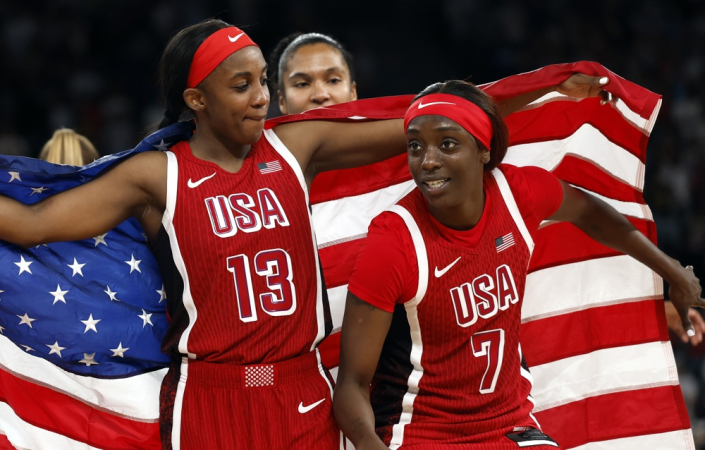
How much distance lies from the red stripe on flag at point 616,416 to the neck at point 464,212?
98 centimetres

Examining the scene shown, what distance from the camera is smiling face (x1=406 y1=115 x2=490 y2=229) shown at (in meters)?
2.42

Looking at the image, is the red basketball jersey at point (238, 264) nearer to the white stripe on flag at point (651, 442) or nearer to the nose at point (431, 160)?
the nose at point (431, 160)

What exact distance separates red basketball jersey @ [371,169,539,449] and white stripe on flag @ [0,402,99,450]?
96 cm

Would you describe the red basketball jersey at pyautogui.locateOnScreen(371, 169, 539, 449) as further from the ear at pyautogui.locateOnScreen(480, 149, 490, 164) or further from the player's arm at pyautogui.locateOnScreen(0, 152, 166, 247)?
the player's arm at pyautogui.locateOnScreen(0, 152, 166, 247)

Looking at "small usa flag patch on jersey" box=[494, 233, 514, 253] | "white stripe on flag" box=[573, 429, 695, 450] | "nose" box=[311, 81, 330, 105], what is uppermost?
"nose" box=[311, 81, 330, 105]

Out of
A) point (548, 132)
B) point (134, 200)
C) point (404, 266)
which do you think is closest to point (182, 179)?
point (134, 200)

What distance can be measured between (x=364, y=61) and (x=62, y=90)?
8.59 ft

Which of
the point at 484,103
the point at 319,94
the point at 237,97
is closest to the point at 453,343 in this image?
the point at 484,103

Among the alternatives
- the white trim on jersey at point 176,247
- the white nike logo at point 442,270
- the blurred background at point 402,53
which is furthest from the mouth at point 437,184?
the blurred background at point 402,53

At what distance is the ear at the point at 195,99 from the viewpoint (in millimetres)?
2500

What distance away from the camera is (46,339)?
263cm

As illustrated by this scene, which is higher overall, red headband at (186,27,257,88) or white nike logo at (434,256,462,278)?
red headband at (186,27,257,88)

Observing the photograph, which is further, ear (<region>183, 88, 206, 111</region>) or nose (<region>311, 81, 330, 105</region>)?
nose (<region>311, 81, 330, 105</region>)

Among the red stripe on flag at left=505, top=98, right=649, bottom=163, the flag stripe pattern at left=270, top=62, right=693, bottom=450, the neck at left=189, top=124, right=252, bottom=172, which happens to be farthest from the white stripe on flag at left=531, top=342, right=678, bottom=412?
the neck at left=189, top=124, right=252, bottom=172
